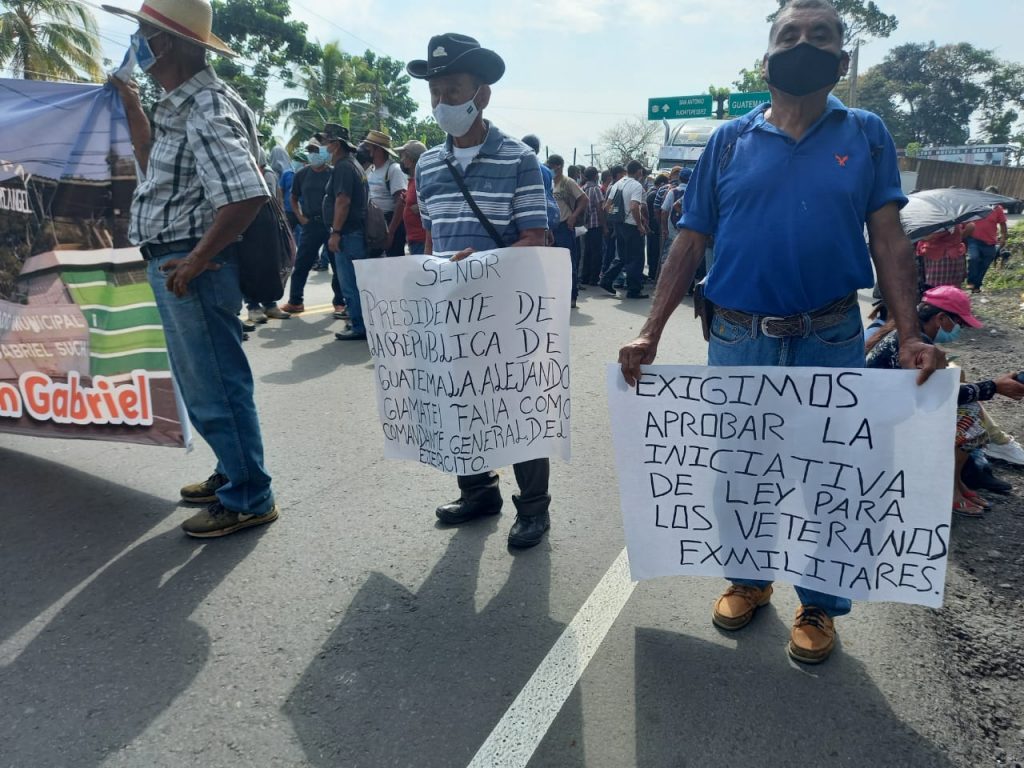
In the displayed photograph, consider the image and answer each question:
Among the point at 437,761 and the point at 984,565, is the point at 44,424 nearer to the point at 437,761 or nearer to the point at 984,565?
the point at 437,761

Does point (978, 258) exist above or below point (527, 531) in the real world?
above

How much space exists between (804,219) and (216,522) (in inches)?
102

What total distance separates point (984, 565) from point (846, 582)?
4.10 ft

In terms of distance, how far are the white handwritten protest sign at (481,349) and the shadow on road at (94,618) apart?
104 centimetres

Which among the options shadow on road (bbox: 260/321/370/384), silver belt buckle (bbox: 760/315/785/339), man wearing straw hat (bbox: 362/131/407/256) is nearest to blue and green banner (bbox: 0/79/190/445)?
shadow on road (bbox: 260/321/370/384)

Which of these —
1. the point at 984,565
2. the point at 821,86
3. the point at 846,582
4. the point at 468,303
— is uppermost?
the point at 821,86

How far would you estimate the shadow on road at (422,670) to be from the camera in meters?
2.00

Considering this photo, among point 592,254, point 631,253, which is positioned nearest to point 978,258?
point 631,253

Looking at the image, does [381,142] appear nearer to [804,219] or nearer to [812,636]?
[804,219]

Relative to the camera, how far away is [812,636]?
7.66ft

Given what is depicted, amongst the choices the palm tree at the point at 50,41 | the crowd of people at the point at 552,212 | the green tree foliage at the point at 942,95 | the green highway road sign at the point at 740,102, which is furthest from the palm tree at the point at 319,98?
the green tree foliage at the point at 942,95

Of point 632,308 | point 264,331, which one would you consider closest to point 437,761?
point 264,331

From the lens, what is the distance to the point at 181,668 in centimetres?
231

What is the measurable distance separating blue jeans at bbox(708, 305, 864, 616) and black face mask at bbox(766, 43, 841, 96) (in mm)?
665
